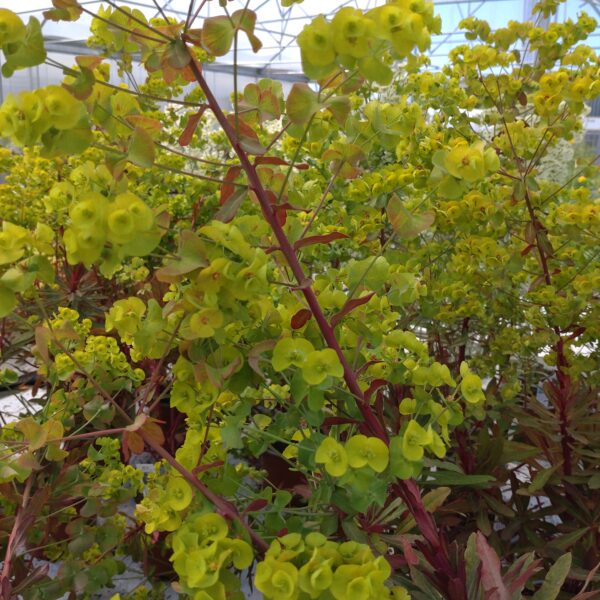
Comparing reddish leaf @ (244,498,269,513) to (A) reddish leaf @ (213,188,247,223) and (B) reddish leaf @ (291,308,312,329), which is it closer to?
(B) reddish leaf @ (291,308,312,329)

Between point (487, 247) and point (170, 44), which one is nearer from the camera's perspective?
point (170, 44)

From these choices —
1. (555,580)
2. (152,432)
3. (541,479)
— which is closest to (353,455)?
(152,432)

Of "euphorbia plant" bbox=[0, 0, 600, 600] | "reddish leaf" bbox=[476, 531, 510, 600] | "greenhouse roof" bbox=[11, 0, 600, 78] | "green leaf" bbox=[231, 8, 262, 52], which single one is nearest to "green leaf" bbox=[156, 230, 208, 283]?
"euphorbia plant" bbox=[0, 0, 600, 600]

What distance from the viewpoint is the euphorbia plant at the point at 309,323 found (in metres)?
0.57

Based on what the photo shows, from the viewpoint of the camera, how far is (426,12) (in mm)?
579

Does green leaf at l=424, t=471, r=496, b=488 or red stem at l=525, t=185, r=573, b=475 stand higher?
red stem at l=525, t=185, r=573, b=475

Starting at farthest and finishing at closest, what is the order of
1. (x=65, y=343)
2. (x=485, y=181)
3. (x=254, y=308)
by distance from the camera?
(x=485, y=181) < (x=65, y=343) < (x=254, y=308)

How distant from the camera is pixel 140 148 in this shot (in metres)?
0.60

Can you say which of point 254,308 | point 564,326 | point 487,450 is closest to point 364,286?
point 254,308

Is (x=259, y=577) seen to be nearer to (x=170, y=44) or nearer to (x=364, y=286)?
(x=364, y=286)

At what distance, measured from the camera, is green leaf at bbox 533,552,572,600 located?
2.54 ft

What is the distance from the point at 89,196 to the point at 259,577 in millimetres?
355

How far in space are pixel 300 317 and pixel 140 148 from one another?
0.23m

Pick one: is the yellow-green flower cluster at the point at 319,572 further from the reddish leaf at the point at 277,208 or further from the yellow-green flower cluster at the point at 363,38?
the yellow-green flower cluster at the point at 363,38
